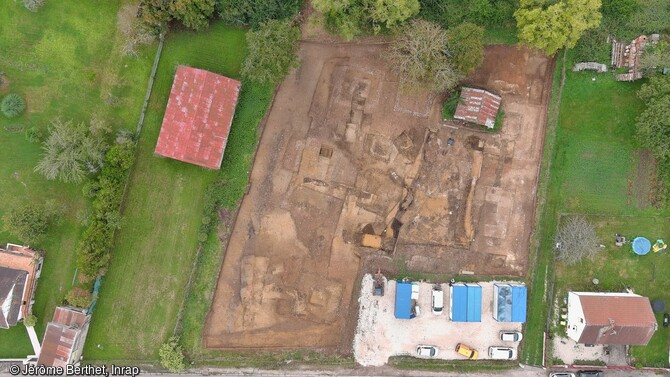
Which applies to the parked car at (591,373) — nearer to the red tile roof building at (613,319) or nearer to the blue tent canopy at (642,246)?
the red tile roof building at (613,319)

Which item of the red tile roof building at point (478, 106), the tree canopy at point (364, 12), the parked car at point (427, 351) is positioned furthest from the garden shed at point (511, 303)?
the tree canopy at point (364, 12)

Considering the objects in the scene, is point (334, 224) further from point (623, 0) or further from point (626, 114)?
point (623, 0)

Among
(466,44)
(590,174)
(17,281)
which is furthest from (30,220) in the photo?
(590,174)

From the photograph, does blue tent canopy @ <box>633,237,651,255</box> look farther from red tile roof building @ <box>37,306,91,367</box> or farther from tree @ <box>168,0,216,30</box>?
red tile roof building @ <box>37,306,91,367</box>

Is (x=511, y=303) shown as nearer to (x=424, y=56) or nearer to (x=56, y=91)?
(x=424, y=56)

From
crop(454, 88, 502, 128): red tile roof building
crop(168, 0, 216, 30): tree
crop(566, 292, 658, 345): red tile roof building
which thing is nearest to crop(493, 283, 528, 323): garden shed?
crop(566, 292, 658, 345): red tile roof building

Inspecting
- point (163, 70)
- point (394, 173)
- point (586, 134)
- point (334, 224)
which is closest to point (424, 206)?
point (394, 173)
